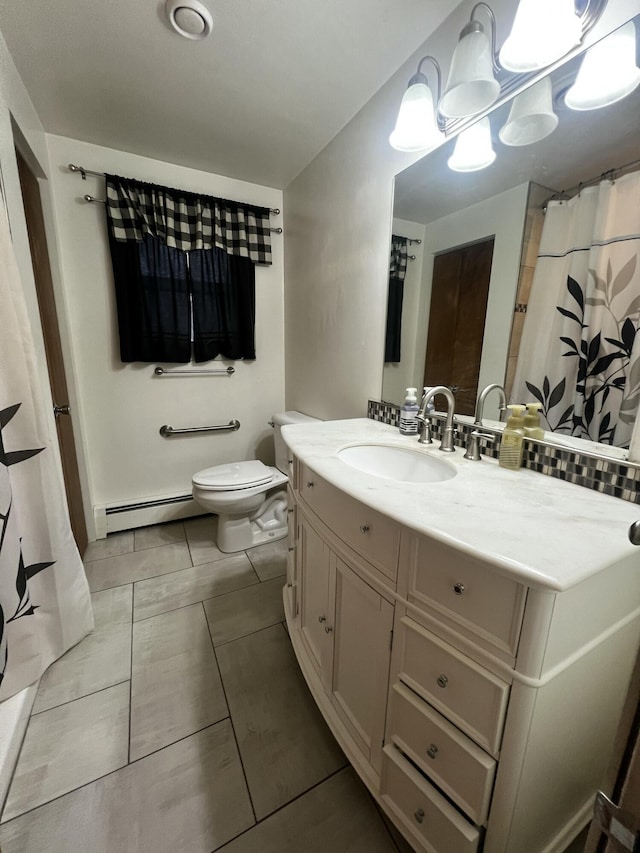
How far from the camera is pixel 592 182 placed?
0.86m

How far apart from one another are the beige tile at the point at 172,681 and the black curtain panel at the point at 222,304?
1.53 metres

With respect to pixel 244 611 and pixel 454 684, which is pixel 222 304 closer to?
pixel 244 611

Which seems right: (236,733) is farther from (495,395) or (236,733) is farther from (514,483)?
(495,395)

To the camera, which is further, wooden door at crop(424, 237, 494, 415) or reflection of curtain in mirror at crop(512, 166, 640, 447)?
wooden door at crop(424, 237, 494, 415)

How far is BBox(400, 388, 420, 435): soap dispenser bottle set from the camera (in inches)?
52.9

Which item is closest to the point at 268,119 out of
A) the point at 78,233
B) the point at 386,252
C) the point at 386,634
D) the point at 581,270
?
the point at 386,252

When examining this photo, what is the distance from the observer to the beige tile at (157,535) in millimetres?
2098

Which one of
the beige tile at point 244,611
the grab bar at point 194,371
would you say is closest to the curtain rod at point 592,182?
the beige tile at point 244,611

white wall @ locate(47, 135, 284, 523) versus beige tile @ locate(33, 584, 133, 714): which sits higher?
white wall @ locate(47, 135, 284, 523)

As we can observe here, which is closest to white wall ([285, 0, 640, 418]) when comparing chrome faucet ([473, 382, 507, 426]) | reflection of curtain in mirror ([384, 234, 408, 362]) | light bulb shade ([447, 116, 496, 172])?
reflection of curtain in mirror ([384, 234, 408, 362])

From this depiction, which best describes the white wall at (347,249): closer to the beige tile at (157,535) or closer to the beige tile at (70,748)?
the beige tile at (157,535)

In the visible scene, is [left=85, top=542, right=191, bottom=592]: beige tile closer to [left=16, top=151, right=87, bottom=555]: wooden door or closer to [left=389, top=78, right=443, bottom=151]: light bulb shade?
[left=16, top=151, right=87, bottom=555]: wooden door

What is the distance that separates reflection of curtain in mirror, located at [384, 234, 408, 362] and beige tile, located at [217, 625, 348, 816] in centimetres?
135

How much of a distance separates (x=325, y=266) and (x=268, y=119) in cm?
69
